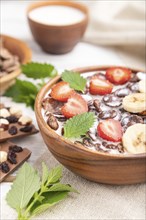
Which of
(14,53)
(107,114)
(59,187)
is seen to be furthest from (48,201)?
(14,53)

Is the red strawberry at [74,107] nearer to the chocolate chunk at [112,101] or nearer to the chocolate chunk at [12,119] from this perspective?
the chocolate chunk at [112,101]

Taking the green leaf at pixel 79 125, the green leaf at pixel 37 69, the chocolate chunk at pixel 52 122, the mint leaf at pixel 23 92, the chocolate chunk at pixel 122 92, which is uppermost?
the green leaf at pixel 79 125

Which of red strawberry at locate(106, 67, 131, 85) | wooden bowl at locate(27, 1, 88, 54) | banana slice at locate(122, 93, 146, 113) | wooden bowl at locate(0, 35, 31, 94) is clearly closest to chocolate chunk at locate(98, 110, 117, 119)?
banana slice at locate(122, 93, 146, 113)

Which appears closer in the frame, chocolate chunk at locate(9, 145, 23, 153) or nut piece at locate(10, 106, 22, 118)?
chocolate chunk at locate(9, 145, 23, 153)

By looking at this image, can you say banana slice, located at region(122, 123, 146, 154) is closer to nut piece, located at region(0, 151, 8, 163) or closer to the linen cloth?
the linen cloth

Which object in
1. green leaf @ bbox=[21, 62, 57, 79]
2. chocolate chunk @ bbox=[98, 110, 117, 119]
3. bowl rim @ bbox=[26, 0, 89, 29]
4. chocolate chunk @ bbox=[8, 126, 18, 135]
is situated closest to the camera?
chocolate chunk @ bbox=[98, 110, 117, 119]

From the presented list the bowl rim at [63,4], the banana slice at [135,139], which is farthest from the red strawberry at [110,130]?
the bowl rim at [63,4]

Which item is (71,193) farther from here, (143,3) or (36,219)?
(143,3)
